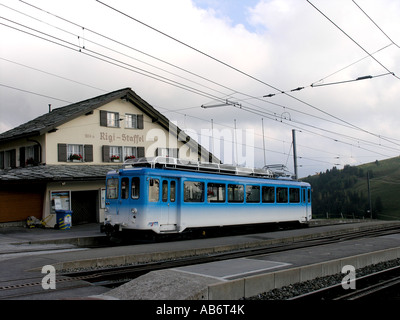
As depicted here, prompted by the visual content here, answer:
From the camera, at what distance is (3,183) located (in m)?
20.8

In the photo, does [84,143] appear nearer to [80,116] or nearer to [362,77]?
[80,116]

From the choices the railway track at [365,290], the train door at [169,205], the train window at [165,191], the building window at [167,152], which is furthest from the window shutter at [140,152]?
the railway track at [365,290]

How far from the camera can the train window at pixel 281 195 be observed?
21.9m

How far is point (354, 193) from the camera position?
141 meters

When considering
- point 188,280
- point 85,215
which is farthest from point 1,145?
point 188,280

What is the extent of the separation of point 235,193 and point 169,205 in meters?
4.28

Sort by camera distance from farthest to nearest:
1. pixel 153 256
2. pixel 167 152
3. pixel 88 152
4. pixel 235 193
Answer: pixel 167 152 < pixel 88 152 < pixel 235 193 < pixel 153 256

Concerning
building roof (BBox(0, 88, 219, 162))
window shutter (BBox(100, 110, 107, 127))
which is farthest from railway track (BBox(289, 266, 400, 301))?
window shutter (BBox(100, 110, 107, 127))

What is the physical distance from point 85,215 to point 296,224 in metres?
12.8

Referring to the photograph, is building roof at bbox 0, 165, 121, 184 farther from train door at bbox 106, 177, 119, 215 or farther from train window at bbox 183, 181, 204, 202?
train window at bbox 183, 181, 204, 202

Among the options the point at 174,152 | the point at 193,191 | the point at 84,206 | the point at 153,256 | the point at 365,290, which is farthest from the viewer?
the point at 174,152

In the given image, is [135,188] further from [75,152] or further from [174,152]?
[174,152]

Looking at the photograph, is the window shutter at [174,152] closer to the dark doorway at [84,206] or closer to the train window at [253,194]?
the dark doorway at [84,206]

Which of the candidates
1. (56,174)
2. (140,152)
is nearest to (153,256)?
(56,174)
